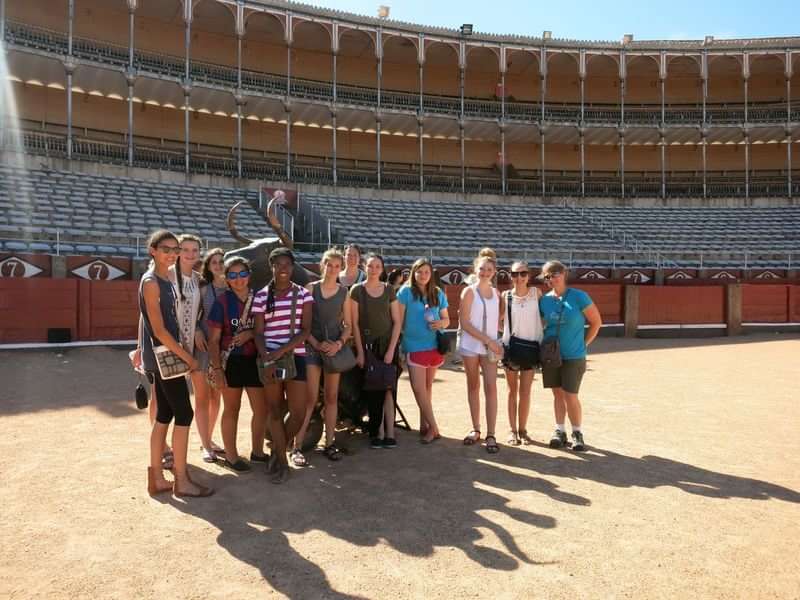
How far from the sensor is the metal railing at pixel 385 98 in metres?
21.9

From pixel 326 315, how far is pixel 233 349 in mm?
794

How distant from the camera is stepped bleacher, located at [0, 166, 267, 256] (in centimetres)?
1300

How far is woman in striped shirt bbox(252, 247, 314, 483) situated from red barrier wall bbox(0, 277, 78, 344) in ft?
30.4

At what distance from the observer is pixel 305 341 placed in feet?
15.1

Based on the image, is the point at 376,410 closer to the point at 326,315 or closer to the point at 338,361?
the point at 338,361

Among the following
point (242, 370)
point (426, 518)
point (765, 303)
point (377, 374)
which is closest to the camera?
point (426, 518)

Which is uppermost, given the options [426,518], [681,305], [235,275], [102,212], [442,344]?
[102,212]

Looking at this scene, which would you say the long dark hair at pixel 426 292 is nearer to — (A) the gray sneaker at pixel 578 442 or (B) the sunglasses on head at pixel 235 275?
(B) the sunglasses on head at pixel 235 275

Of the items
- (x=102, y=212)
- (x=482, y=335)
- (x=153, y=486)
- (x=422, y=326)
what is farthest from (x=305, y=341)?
(x=102, y=212)

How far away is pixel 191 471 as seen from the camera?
14.9ft

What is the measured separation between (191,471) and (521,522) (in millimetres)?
2631

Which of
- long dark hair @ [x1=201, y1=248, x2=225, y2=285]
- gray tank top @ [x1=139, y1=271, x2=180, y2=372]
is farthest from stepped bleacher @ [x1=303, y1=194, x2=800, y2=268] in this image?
gray tank top @ [x1=139, y1=271, x2=180, y2=372]

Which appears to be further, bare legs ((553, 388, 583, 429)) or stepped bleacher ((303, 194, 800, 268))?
stepped bleacher ((303, 194, 800, 268))

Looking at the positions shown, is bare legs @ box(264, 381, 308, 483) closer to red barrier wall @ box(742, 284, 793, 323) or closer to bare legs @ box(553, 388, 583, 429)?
bare legs @ box(553, 388, 583, 429)
